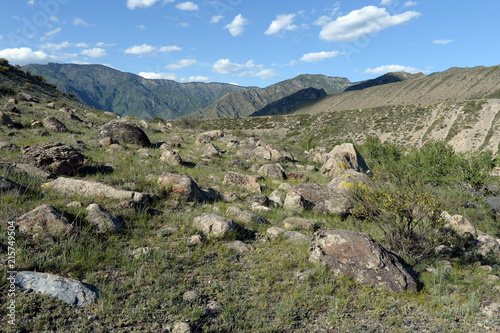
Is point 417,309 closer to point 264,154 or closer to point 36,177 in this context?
point 36,177

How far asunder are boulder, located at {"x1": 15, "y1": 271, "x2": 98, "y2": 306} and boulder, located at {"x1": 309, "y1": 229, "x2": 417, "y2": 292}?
471 cm

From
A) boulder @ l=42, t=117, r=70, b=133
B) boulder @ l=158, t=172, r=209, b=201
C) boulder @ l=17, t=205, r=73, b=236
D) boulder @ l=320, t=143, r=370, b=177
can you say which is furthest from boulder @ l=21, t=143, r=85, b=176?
boulder @ l=320, t=143, r=370, b=177

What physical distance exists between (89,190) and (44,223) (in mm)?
2667

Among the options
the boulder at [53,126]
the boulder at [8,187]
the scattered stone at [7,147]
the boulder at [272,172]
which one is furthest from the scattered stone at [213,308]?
the boulder at [53,126]

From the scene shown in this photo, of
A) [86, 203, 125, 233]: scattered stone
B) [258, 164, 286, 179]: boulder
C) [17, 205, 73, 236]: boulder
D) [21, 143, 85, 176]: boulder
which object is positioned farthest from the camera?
[258, 164, 286, 179]: boulder

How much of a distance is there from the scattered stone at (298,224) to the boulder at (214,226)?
197cm

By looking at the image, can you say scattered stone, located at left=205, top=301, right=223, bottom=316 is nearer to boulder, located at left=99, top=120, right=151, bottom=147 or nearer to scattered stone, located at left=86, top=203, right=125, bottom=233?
scattered stone, located at left=86, top=203, right=125, bottom=233

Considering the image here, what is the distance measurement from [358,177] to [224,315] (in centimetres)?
1163

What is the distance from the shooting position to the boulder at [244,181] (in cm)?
1249

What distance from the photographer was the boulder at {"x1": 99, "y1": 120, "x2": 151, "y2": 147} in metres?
18.0

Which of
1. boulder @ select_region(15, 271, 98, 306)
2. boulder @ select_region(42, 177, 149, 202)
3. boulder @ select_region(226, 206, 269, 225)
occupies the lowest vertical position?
boulder @ select_region(226, 206, 269, 225)

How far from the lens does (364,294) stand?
18.1 ft

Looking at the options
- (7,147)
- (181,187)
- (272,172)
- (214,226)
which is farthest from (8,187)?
(272,172)

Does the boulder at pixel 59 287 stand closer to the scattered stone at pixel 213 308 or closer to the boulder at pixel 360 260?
the scattered stone at pixel 213 308
